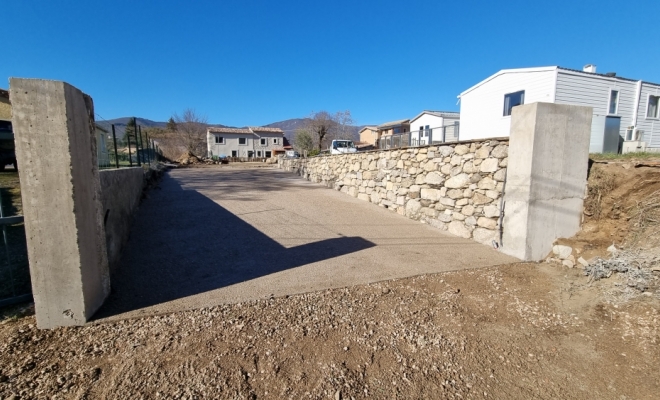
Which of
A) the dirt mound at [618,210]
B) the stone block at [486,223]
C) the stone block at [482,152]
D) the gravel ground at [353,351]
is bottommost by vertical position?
the gravel ground at [353,351]

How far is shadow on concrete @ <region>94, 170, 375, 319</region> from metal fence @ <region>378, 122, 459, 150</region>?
3.63m

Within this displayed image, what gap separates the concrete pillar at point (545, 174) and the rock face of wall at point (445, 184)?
399 millimetres

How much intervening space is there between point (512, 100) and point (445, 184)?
11.5 meters

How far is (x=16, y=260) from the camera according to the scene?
12.3ft

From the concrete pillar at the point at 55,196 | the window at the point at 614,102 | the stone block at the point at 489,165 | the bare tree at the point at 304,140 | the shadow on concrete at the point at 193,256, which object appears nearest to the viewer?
the concrete pillar at the point at 55,196

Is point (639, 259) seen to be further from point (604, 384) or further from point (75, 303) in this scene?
point (75, 303)

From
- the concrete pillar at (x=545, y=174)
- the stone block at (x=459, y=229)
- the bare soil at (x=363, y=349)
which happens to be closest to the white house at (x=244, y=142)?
the stone block at (x=459, y=229)

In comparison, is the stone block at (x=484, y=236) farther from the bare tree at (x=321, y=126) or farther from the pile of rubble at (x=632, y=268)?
the bare tree at (x=321, y=126)

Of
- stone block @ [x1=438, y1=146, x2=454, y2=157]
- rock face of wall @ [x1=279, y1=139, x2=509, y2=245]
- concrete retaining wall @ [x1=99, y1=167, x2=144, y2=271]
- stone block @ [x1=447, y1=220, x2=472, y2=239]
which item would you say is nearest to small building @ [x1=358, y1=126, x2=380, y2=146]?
rock face of wall @ [x1=279, y1=139, x2=509, y2=245]

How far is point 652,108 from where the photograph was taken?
49.9ft

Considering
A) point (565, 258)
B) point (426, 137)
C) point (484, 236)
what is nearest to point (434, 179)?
point (484, 236)

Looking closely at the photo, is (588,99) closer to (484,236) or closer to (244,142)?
(484,236)

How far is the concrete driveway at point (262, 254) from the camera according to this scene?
3.48 m

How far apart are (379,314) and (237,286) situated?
68.4 inches
